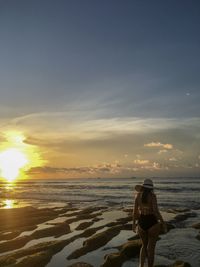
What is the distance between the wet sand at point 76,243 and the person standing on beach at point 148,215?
3608 mm

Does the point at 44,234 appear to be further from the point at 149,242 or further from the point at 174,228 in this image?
the point at 149,242

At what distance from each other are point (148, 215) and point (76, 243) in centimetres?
919

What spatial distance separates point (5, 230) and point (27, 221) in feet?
14.9

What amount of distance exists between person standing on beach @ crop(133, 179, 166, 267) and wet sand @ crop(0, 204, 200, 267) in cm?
361

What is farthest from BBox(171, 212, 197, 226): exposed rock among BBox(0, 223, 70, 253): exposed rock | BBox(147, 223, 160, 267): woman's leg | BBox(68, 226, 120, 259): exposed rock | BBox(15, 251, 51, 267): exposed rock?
BBox(147, 223, 160, 267): woman's leg

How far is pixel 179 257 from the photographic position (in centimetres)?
1675

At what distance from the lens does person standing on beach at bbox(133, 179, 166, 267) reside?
1170 cm

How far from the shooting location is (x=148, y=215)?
38.9 ft

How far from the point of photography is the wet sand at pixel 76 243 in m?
15.6

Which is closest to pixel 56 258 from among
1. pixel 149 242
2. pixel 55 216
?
pixel 149 242

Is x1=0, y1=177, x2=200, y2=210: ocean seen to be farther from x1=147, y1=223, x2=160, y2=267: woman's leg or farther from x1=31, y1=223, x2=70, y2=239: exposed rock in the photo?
x1=147, y1=223, x2=160, y2=267: woman's leg

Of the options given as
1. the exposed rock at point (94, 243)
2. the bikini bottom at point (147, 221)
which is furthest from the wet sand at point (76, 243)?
the bikini bottom at point (147, 221)

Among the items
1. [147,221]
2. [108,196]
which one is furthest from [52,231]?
[108,196]

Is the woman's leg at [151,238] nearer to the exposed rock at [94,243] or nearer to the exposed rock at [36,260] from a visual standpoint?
the exposed rock at [36,260]
